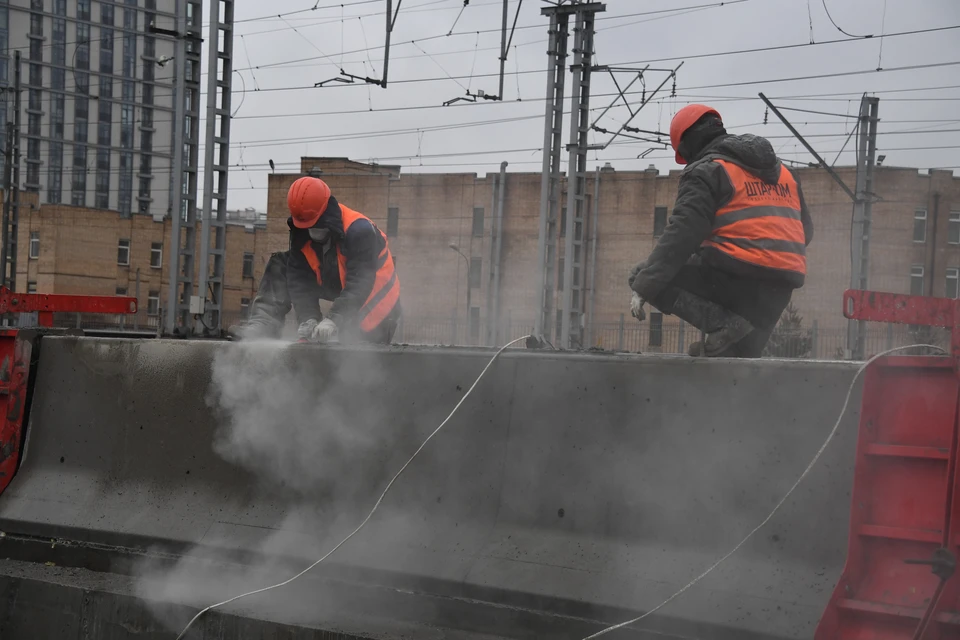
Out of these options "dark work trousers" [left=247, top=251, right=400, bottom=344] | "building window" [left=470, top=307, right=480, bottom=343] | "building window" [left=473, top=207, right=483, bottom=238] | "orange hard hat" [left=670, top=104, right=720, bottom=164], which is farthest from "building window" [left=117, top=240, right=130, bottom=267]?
"orange hard hat" [left=670, top=104, right=720, bottom=164]

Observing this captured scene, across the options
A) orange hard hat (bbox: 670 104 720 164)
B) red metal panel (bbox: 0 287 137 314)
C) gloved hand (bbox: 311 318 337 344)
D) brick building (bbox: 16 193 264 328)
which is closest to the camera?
orange hard hat (bbox: 670 104 720 164)

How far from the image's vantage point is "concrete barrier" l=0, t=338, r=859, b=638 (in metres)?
3.88

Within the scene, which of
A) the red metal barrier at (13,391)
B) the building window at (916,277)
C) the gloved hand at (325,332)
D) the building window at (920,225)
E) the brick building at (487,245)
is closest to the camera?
the red metal barrier at (13,391)

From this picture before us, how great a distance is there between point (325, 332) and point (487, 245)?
204 ft

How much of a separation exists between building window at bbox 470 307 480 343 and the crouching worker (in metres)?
52.9

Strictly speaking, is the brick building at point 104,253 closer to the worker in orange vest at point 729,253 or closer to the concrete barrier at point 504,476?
the concrete barrier at point 504,476

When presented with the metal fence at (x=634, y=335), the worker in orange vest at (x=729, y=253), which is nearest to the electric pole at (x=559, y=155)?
the metal fence at (x=634, y=335)

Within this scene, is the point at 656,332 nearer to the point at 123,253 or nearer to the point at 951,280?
the point at 951,280

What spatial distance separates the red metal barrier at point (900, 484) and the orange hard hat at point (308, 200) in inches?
161

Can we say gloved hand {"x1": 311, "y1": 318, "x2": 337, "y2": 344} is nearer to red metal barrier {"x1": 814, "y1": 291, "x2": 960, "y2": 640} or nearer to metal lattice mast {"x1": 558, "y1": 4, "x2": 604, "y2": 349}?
red metal barrier {"x1": 814, "y1": 291, "x2": 960, "y2": 640}

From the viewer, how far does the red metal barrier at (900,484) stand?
340cm

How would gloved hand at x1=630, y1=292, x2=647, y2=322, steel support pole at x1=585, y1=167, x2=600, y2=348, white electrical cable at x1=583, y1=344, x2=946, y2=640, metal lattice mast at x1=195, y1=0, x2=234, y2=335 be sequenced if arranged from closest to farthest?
white electrical cable at x1=583, y1=344, x2=946, y2=640
gloved hand at x1=630, y1=292, x2=647, y2=322
metal lattice mast at x1=195, y1=0, x2=234, y2=335
steel support pole at x1=585, y1=167, x2=600, y2=348

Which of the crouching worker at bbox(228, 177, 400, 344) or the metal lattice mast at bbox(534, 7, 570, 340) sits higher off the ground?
the metal lattice mast at bbox(534, 7, 570, 340)

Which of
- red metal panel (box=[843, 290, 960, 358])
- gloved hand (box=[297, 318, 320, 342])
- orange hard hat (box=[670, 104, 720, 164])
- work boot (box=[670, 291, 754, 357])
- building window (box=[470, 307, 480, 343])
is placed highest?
orange hard hat (box=[670, 104, 720, 164])
